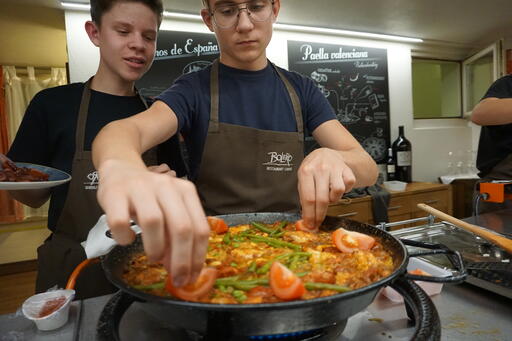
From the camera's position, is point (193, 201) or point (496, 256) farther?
point (496, 256)

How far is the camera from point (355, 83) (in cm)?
504

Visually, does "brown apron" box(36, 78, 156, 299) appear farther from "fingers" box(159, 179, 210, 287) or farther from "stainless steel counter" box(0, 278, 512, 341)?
"fingers" box(159, 179, 210, 287)

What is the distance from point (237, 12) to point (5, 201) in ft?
18.8

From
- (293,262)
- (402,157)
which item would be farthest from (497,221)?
(402,157)

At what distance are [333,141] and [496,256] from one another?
822 mm

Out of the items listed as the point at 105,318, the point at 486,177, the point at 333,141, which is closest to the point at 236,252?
the point at 105,318

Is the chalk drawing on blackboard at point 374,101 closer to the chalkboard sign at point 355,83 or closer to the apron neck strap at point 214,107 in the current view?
the chalkboard sign at point 355,83

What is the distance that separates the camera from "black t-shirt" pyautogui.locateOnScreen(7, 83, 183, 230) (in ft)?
6.09

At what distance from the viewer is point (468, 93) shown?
5.90m

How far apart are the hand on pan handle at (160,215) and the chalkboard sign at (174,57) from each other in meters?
3.39

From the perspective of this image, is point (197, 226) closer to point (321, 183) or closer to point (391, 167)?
point (321, 183)

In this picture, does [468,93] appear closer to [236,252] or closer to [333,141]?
[333,141]

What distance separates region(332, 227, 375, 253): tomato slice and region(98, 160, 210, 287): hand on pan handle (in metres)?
0.62

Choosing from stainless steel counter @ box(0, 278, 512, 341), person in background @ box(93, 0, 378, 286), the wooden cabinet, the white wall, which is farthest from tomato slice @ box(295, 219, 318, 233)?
the white wall
